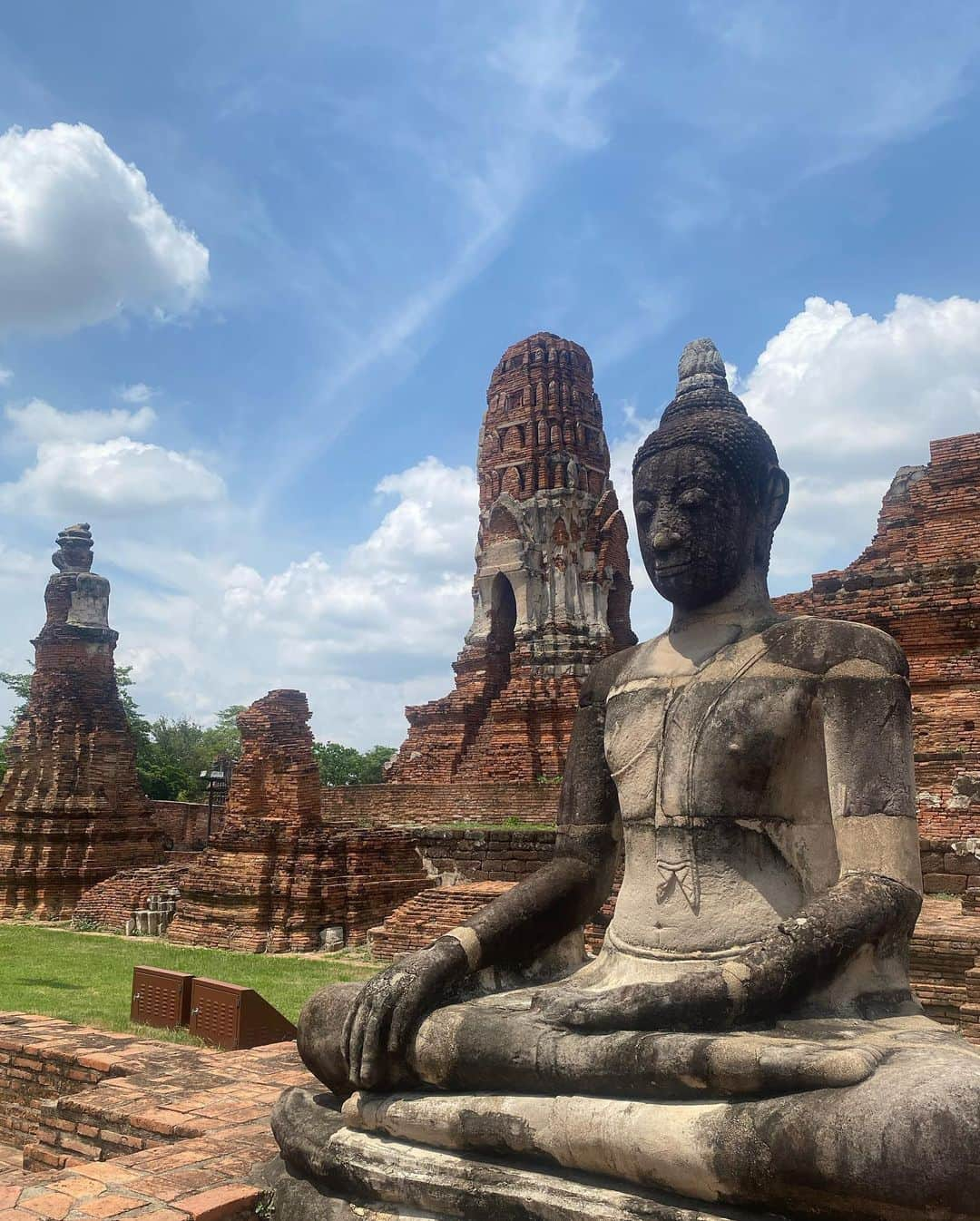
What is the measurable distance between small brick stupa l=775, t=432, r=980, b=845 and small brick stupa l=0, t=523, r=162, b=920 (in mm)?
13473

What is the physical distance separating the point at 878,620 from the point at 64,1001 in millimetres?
9722

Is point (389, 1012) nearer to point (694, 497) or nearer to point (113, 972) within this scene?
point (694, 497)

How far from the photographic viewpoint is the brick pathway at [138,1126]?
3.03m

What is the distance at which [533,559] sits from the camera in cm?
2228

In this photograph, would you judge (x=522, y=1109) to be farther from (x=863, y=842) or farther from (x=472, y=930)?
(x=863, y=842)

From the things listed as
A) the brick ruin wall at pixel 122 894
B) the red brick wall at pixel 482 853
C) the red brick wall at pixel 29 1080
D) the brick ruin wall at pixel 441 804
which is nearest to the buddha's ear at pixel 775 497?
the red brick wall at pixel 29 1080

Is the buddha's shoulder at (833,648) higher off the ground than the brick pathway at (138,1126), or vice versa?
the buddha's shoulder at (833,648)

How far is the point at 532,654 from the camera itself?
69.5 ft

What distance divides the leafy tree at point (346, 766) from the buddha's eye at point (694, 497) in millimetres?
43451

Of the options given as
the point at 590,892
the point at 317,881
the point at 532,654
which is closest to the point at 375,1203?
the point at 590,892

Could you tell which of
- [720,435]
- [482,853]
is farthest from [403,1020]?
[482,853]

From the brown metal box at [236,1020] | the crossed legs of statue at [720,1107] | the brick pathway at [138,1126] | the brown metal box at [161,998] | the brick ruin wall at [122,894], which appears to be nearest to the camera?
the crossed legs of statue at [720,1107]

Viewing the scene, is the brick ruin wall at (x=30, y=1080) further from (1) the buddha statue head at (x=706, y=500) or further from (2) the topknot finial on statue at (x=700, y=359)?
(2) the topknot finial on statue at (x=700, y=359)

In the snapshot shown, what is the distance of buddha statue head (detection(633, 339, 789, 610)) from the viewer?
3336mm
